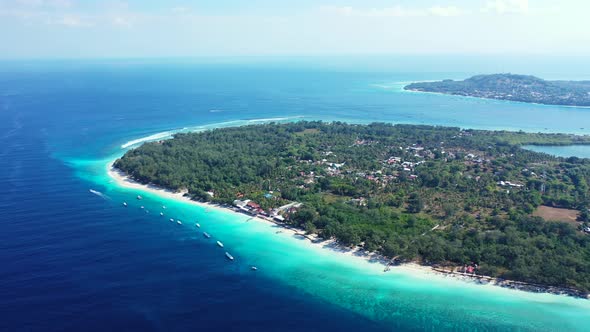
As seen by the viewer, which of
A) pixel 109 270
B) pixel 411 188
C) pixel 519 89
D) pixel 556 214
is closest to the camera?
pixel 109 270

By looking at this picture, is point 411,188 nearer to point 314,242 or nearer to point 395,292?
point 314,242

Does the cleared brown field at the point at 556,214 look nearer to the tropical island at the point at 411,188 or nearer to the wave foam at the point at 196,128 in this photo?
the tropical island at the point at 411,188

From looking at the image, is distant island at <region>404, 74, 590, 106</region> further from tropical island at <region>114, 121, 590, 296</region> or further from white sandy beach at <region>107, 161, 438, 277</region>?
white sandy beach at <region>107, 161, 438, 277</region>

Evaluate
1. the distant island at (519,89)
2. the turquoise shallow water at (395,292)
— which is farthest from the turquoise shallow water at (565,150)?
the distant island at (519,89)

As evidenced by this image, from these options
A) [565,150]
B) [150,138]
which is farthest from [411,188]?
[150,138]

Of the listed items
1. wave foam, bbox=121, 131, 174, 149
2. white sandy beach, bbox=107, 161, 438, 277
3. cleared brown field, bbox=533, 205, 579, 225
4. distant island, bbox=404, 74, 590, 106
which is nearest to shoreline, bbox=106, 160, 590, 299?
white sandy beach, bbox=107, 161, 438, 277

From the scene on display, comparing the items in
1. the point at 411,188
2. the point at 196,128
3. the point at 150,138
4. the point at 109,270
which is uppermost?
the point at 196,128
